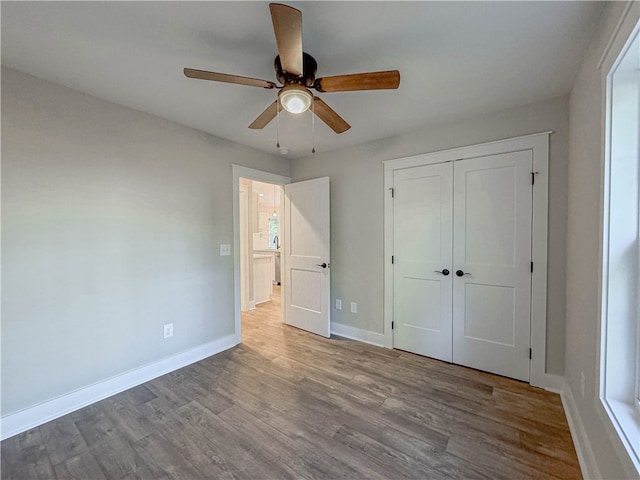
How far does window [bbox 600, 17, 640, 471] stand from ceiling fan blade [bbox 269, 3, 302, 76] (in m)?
1.39

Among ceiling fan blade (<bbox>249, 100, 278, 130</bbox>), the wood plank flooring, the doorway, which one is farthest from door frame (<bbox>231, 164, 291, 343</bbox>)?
ceiling fan blade (<bbox>249, 100, 278, 130</bbox>)

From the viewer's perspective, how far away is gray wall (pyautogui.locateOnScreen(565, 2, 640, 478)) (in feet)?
4.17

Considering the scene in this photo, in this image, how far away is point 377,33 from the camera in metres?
1.46

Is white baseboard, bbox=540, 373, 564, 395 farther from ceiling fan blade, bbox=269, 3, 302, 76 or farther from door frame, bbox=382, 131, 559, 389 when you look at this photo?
ceiling fan blade, bbox=269, 3, 302, 76

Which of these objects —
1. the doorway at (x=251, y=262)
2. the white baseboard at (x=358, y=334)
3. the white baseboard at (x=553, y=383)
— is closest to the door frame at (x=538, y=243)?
the white baseboard at (x=553, y=383)

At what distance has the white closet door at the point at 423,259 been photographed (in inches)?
105

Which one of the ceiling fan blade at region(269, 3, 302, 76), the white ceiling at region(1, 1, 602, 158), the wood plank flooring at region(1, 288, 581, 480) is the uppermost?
the white ceiling at region(1, 1, 602, 158)

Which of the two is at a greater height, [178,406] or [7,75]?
[7,75]

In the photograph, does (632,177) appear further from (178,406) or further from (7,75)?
(7,75)

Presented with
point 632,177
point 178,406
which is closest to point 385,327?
point 178,406

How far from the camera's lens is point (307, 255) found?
3580 mm

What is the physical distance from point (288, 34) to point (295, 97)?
35 centimetres

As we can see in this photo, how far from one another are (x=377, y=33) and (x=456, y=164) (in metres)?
1.55

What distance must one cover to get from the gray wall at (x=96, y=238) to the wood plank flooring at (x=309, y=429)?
0.41m
